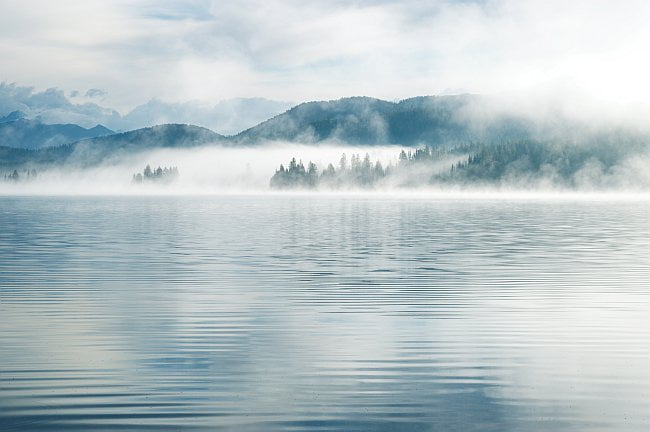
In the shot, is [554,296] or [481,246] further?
[481,246]

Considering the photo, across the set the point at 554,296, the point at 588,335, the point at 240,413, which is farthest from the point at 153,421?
the point at 554,296

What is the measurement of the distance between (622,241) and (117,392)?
60.5 meters

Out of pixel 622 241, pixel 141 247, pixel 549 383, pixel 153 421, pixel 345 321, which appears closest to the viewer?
pixel 153 421

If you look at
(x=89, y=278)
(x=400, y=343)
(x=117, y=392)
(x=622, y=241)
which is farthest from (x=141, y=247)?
(x=117, y=392)

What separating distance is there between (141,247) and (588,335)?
45030 millimetres

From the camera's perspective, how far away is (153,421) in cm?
1758

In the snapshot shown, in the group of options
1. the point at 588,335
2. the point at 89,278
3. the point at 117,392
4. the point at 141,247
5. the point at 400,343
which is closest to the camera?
the point at 117,392

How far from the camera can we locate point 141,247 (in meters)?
67.7

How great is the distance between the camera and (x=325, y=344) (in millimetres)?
25906

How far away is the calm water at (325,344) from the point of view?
18.3m

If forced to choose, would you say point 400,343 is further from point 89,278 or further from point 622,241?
point 622,241

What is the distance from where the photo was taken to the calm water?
18312 mm

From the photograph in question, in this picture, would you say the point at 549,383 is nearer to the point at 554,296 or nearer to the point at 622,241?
the point at 554,296

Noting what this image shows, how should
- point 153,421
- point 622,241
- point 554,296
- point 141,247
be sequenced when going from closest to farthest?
point 153,421
point 554,296
point 141,247
point 622,241
